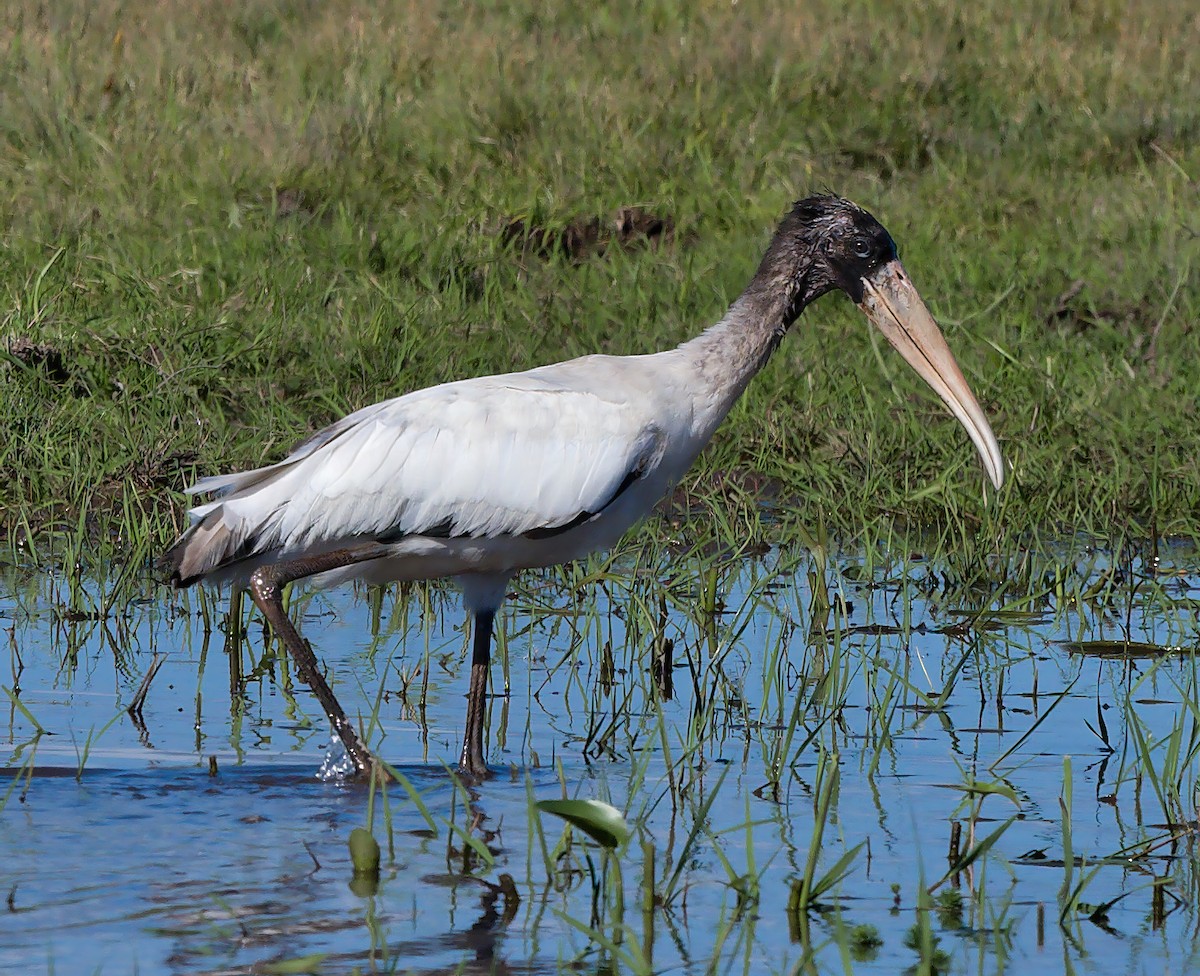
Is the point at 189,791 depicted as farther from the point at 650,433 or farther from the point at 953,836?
the point at 953,836

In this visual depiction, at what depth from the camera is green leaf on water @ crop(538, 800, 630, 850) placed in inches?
136

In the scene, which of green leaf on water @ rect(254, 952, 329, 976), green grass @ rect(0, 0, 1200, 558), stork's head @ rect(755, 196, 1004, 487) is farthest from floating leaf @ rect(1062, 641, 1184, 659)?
green leaf on water @ rect(254, 952, 329, 976)

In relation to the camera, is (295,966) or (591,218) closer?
(295,966)

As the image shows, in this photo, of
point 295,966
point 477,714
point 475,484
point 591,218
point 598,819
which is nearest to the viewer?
point 295,966

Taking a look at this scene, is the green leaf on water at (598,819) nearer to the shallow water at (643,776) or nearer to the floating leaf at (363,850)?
the shallow water at (643,776)

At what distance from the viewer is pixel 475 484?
16.3 feet

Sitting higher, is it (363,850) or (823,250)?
(823,250)

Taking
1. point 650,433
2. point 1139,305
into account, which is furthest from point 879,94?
point 650,433

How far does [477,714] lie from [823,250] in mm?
1488

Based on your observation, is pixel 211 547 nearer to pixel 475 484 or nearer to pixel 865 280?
pixel 475 484

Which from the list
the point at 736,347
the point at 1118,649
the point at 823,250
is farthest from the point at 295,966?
the point at 1118,649

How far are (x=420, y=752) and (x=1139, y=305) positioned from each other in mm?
4620

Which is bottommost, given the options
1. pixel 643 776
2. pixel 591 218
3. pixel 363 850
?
pixel 363 850

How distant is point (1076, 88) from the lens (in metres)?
11.1
